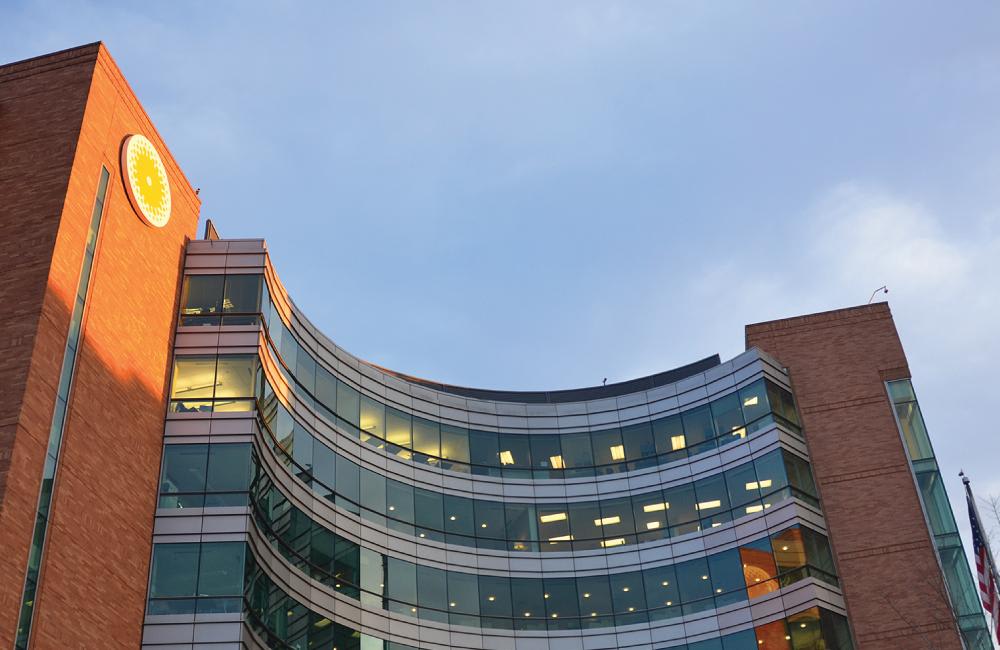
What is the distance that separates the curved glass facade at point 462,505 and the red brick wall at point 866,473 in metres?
0.87

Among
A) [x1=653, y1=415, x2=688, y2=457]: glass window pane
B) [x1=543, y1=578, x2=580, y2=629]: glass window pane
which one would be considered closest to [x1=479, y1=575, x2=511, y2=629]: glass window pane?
[x1=543, y1=578, x2=580, y2=629]: glass window pane

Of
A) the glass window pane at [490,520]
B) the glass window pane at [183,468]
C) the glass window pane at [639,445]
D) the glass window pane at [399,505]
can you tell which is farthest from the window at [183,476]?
the glass window pane at [639,445]

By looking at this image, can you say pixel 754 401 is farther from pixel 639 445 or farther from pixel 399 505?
pixel 399 505

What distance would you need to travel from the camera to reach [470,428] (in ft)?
158

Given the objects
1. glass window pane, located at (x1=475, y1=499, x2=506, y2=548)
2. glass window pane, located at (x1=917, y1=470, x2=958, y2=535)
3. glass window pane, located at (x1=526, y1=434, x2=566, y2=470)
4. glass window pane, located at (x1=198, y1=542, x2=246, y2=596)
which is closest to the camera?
glass window pane, located at (x1=198, y1=542, x2=246, y2=596)

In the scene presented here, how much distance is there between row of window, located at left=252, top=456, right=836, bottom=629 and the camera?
4000 centimetres

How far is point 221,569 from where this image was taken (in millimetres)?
33188

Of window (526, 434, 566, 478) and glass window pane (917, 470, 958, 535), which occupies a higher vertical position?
window (526, 434, 566, 478)

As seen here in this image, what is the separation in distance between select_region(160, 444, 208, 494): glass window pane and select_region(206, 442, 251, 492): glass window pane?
0.26 meters

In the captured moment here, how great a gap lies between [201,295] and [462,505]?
1433cm

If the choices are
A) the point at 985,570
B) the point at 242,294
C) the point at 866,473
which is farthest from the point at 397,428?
the point at 985,570

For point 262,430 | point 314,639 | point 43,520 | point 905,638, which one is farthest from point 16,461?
point 905,638

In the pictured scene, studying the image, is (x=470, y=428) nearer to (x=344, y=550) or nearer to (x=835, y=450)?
(x=344, y=550)

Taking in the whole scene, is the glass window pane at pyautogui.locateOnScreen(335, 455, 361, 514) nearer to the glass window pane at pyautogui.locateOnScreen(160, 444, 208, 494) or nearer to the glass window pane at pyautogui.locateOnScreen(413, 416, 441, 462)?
the glass window pane at pyautogui.locateOnScreen(413, 416, 441, 462)
